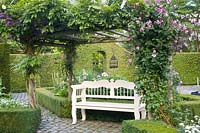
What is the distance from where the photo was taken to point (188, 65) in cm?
1838

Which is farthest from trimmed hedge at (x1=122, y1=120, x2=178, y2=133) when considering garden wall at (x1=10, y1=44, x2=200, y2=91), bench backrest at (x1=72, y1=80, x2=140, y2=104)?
garden wall at (x1=10, y1=44, x2=200, y2=91)

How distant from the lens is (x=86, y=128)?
6426 mm

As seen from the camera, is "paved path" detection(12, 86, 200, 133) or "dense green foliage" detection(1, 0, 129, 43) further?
"paved path" detection(12, 86, 200, 133)

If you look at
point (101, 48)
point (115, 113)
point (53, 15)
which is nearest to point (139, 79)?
point (53, 15)

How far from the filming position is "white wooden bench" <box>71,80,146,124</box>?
6.51 meters

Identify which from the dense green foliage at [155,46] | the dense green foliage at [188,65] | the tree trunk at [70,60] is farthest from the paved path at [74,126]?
the dense green foliage at [188,65]

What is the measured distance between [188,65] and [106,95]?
40.3ft

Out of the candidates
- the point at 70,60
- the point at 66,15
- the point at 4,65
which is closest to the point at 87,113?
the point at 70,60

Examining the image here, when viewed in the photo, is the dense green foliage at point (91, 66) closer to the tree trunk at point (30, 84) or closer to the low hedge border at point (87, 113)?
the low hedge border at point (87, 113)

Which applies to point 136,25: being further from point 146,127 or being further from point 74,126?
point 74,126

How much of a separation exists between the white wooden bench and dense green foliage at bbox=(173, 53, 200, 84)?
38.5ft

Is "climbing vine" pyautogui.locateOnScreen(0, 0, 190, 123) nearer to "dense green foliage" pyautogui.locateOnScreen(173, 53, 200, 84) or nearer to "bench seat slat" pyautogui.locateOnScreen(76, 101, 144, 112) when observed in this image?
"bench seat slat" pyautogui.locateOnScreen(76, 101, 144, 112)

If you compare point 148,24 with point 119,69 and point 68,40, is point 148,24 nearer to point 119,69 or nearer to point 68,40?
point 68,40

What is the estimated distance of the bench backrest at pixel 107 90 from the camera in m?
6.80
